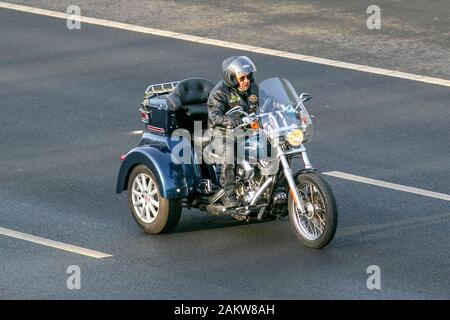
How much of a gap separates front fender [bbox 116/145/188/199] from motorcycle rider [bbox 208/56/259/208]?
42cm

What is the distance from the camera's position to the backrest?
558 inches

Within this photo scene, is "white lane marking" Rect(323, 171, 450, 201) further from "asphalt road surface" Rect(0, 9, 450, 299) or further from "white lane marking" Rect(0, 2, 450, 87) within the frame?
"white lane marking" Rect(0, 2, 450, 87)

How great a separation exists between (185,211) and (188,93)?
1.32 metres

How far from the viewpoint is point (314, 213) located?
1323cm

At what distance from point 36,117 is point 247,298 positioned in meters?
7.32

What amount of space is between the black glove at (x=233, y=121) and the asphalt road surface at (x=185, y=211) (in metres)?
1.11

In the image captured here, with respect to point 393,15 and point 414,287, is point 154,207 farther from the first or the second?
point 393,15

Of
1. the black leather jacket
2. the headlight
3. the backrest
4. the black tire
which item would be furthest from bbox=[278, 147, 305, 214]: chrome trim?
the backrest

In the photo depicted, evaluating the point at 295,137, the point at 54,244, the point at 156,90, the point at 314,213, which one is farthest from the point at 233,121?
the point at 54,244

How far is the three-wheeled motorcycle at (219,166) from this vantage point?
1329 centimetres

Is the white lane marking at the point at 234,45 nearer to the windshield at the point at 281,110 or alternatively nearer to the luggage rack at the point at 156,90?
the luggage rack at the point at 156,90

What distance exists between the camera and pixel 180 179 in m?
13.8

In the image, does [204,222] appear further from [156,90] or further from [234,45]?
[234,45]

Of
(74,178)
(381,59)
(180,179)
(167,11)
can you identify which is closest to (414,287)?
(180,179)
